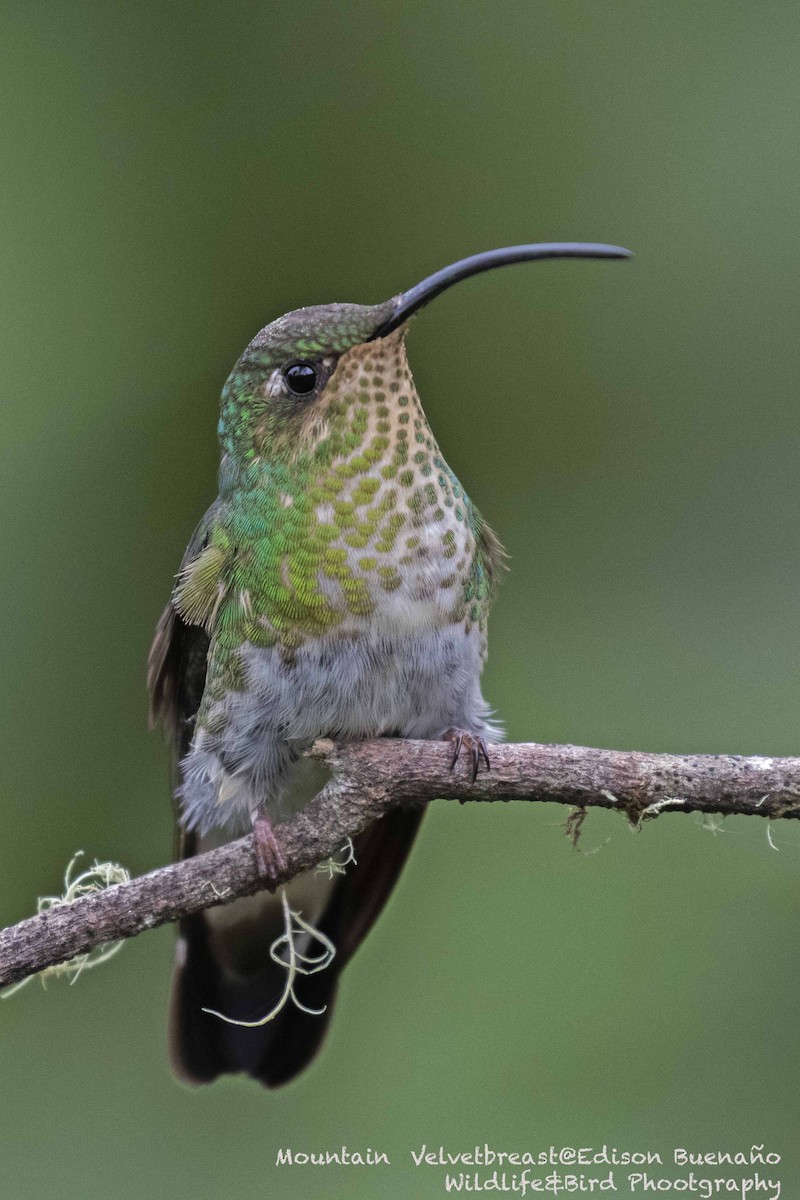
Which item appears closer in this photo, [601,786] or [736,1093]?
[601,786]

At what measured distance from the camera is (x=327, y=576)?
231cm

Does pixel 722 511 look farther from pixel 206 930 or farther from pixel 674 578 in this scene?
pixel 206 930

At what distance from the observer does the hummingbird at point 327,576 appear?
2264 mm

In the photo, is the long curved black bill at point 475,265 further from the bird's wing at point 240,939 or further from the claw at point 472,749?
the bird's wing at point 240,939

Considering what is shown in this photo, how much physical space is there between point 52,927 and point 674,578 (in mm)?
2928

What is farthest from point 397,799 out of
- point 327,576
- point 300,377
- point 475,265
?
point 475,265

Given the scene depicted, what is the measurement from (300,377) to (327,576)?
36 cm

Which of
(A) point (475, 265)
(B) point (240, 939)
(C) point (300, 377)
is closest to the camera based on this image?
(A) point (475, 265)

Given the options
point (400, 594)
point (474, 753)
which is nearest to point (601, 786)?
point (474, 753)

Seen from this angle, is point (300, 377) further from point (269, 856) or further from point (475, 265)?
point (269, 856)

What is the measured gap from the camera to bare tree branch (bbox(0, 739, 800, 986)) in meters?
2.04

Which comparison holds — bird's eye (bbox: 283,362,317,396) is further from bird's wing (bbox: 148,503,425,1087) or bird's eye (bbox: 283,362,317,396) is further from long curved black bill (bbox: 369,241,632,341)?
bird's wing (bbox: 148,503,425,1087)

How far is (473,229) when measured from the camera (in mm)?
4723

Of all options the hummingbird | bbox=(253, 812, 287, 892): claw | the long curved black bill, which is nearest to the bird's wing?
the hummingbird
